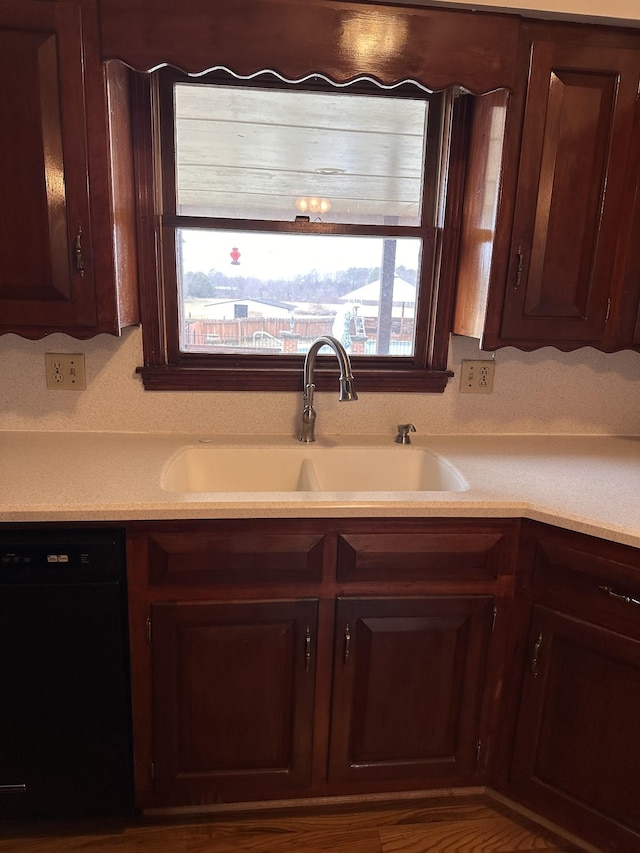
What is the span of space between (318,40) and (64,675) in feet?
5.62

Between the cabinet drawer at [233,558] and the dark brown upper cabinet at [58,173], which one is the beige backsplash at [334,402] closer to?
the dark brown upper cabinet at [58,173]

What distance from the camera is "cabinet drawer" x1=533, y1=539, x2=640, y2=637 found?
1.33 metres

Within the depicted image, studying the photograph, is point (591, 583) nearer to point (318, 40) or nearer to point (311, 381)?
point (311, 381)

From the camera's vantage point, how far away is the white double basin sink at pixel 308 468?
181 cm

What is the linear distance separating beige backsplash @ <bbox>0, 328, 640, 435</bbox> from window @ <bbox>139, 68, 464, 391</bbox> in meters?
0.06

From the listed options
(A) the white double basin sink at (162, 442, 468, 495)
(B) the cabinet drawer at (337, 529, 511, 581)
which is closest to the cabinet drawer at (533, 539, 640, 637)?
(B) the cabinet drawer at (337, 529, 511, 581)

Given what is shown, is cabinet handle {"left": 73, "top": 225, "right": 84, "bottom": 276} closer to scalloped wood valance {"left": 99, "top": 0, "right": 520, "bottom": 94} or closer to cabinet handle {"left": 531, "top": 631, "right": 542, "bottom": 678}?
scalloped wood valance {"left": 99, "top": 0, "right": 520, "bottom": 94}

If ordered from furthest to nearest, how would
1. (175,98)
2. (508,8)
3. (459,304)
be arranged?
(459,304), (175,98), (508,8)

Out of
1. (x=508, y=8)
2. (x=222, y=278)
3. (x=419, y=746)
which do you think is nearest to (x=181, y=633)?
(x=419, y=746)

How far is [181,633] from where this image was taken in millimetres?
1424

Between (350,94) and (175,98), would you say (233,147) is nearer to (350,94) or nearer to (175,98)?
(175,98)

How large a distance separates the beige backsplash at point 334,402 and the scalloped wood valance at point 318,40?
784 millimetres

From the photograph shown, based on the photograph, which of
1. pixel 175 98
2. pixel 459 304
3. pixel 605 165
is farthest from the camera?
pixel 459 304

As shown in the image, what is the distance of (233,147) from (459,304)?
883 millimetres
